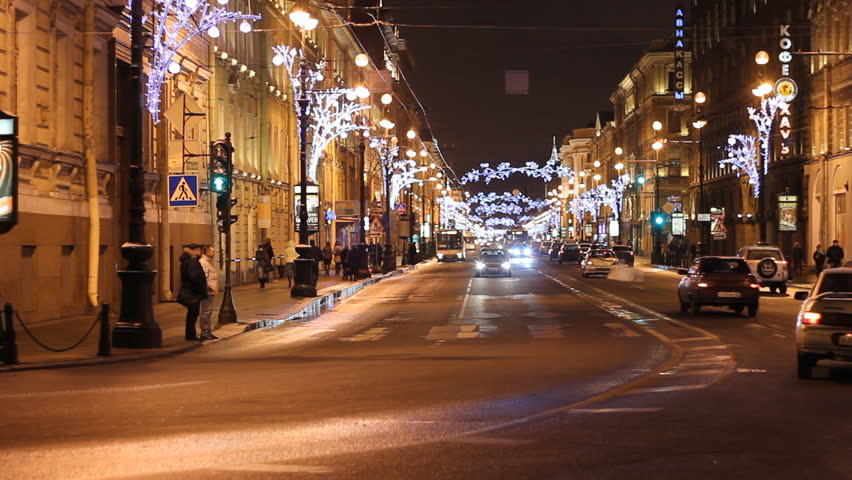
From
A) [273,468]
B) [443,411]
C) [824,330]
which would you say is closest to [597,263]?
[824,330]

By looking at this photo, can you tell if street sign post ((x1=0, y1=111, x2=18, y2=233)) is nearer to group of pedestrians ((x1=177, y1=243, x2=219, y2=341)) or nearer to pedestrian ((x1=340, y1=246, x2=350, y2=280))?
group of pedestrians ((x1=177, y1=243, x2=219, y2=341))

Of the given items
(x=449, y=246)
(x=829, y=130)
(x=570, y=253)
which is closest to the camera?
(x=829, y=130)

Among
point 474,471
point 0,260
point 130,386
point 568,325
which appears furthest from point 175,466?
point 568,325

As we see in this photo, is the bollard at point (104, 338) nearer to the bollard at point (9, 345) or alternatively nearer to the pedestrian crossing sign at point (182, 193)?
the bollard at point (9, 345)

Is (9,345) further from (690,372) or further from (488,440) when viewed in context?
(690,372)

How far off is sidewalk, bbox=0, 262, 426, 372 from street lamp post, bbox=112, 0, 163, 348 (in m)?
0.35

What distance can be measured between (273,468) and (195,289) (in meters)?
13.5

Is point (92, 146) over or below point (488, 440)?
over

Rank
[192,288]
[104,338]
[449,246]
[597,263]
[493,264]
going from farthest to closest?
1. [449,246]
2. [493,264]
3. [597,263]
4. [192,288]
5. [104,338]

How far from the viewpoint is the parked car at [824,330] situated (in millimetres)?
14375

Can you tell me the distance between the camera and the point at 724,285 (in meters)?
28.7

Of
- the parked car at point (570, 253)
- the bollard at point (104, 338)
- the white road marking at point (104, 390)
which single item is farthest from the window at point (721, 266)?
the parked car at point (570, 253)

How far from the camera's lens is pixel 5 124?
17188 millimetres

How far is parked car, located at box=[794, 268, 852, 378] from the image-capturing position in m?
14.4
